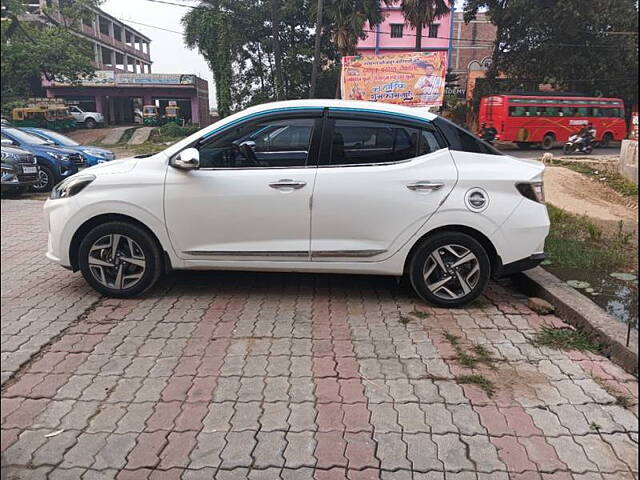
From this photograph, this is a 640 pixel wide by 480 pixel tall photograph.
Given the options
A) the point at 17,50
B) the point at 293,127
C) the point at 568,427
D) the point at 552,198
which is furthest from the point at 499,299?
the point at 552,198

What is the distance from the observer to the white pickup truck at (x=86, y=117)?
195 centimetres

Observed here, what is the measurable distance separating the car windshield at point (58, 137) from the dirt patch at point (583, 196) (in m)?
7.39

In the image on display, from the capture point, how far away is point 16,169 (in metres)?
1.52

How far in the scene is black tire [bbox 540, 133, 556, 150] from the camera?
85.7 ft

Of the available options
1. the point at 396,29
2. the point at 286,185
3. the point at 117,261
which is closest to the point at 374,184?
the point at 286,185

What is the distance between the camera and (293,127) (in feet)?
14.3

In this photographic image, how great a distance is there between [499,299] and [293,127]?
2354 millimetres

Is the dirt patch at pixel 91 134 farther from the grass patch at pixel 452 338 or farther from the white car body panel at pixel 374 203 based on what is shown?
the grass patch at pixel 452 338

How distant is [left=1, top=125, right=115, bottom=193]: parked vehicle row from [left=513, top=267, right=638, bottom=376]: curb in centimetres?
293

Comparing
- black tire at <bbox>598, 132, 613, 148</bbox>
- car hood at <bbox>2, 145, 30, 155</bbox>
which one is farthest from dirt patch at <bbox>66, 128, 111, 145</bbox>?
black tire at <bbox>598, 132, 613, 148</bbox>

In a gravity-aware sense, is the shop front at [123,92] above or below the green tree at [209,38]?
below

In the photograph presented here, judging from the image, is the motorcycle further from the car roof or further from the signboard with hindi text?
the car roof

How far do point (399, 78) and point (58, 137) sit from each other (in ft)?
58.1

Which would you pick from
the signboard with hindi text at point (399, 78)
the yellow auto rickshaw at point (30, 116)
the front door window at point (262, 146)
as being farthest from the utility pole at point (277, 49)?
the yellow auto rickshaw at point (30, 116)
